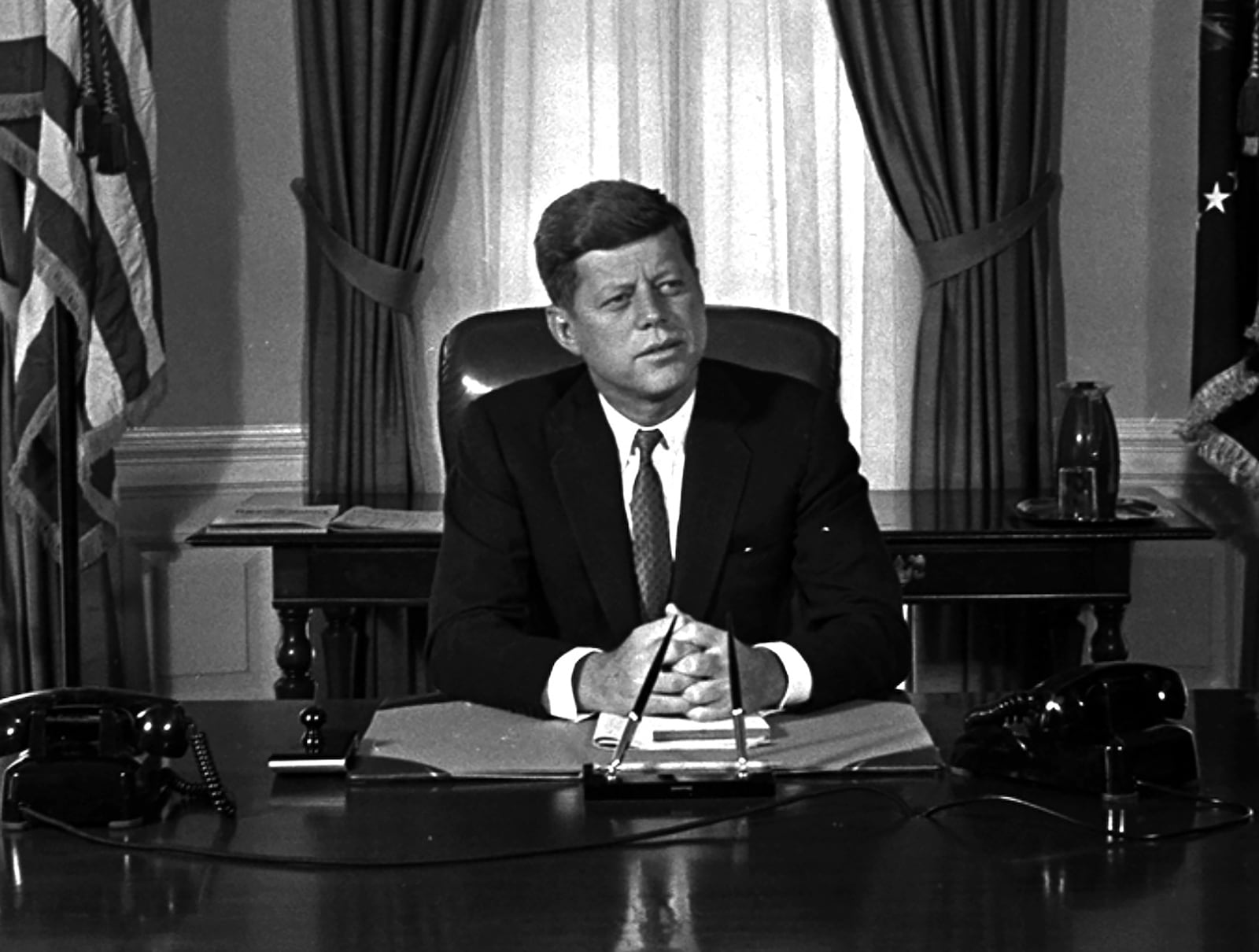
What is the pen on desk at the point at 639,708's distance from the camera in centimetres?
227

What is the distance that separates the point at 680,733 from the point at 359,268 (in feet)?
8.60

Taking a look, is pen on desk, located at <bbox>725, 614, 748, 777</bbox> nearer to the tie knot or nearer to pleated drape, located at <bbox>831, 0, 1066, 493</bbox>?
the tie knot

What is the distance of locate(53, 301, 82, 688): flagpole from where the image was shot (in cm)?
428

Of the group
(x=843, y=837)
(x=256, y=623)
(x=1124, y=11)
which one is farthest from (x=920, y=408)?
(x=843, y=837)

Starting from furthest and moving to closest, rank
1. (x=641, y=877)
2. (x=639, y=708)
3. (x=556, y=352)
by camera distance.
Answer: (x=556, y=352) < (x=639, y=708) < (x=641, y=877)

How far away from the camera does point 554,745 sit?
241cm

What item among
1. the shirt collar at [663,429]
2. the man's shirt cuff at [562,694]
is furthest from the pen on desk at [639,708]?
the shirt collar at [663,429]

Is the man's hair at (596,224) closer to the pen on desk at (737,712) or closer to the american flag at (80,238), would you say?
the pen on desk at (737,712)

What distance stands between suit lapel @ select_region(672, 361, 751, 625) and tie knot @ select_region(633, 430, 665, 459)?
0.05 meters

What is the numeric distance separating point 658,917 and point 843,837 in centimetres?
31

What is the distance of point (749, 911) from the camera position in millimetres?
1836

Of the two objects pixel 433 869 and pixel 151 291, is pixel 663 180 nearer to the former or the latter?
pixel 151 291

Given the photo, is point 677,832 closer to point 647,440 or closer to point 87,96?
point 647,440

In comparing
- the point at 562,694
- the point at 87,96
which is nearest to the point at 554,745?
the point at 562,694
